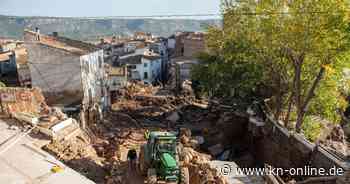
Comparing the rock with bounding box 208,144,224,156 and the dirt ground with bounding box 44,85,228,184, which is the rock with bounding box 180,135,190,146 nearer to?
the dirt ground with bounding box 44,85,228,184

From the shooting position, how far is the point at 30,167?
12836 millimetres

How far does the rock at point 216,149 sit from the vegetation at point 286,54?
4.44 metres

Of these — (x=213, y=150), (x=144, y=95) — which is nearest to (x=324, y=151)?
(x=213, y=150)

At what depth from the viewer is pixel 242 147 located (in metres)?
23.4

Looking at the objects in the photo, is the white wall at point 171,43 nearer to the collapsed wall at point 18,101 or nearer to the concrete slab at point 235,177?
the collapsed wall at point 18,101

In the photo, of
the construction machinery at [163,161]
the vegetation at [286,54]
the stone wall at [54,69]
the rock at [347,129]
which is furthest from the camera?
the rock at [347,129]

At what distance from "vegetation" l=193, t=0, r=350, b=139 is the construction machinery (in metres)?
7.86

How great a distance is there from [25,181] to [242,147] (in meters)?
15.4

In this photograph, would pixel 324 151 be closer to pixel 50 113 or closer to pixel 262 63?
pixel 262 63

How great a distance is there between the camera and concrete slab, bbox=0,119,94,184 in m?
12.0

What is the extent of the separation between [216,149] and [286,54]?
827 centimetres

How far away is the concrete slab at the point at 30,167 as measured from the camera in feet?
39.5

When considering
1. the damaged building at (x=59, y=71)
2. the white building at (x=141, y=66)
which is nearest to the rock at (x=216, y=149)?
the damaged building at (x=59, y=71)

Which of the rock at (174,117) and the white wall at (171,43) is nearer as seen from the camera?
the rock at (174,117)
